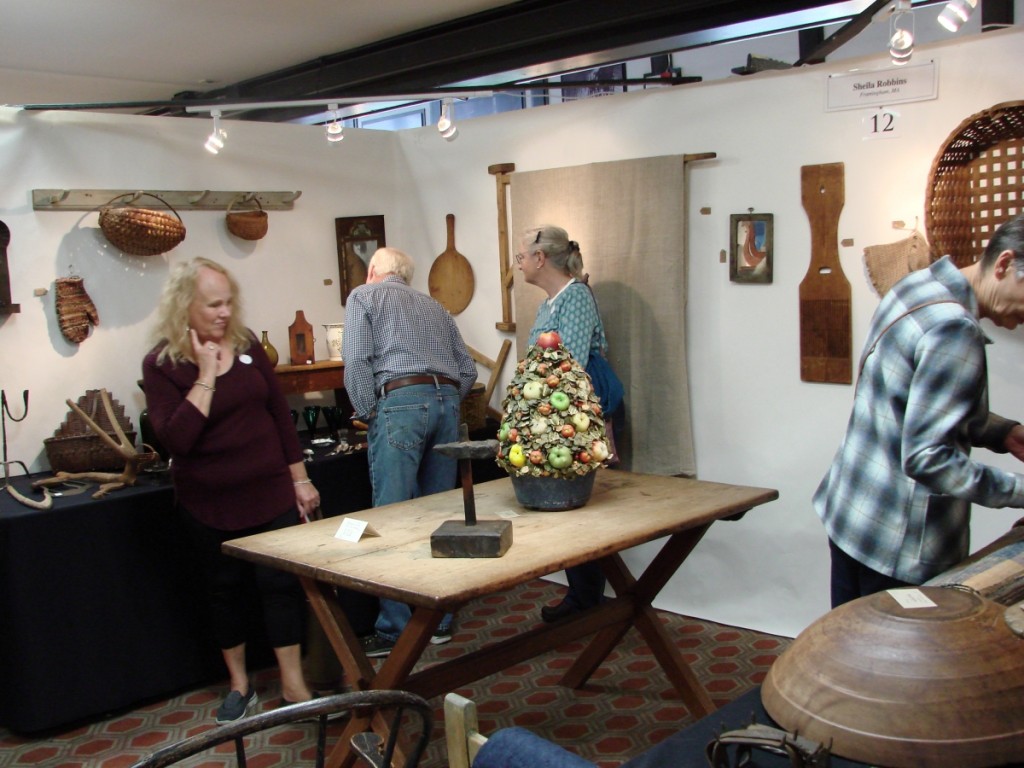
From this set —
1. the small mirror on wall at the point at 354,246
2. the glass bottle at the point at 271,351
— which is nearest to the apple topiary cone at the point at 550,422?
the glass bottle at the point at 271,351

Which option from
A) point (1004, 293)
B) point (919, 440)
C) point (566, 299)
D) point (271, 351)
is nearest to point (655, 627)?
point (566, 299)

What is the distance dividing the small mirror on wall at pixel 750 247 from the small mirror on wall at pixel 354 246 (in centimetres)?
196

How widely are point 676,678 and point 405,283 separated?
6.17 ft

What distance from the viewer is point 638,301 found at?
4.44 m

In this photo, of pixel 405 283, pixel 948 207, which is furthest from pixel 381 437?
pixel 948 207

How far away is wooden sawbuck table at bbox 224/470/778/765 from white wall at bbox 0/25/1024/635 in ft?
2.89

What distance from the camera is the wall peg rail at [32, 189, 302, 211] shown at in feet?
13.8

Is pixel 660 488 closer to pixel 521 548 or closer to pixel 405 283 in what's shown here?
pixel 521 548

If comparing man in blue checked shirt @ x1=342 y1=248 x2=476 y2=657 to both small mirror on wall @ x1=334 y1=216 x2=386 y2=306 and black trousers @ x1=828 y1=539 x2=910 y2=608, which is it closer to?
small mirror on wall @ x1=334 y1=216 x2=386 y2=306

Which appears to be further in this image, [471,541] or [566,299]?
[566,299]

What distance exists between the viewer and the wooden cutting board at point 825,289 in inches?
154

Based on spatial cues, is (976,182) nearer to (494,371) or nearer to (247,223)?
(494,371)

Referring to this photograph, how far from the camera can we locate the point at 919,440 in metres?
2.09

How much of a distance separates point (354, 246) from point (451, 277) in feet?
1.67
